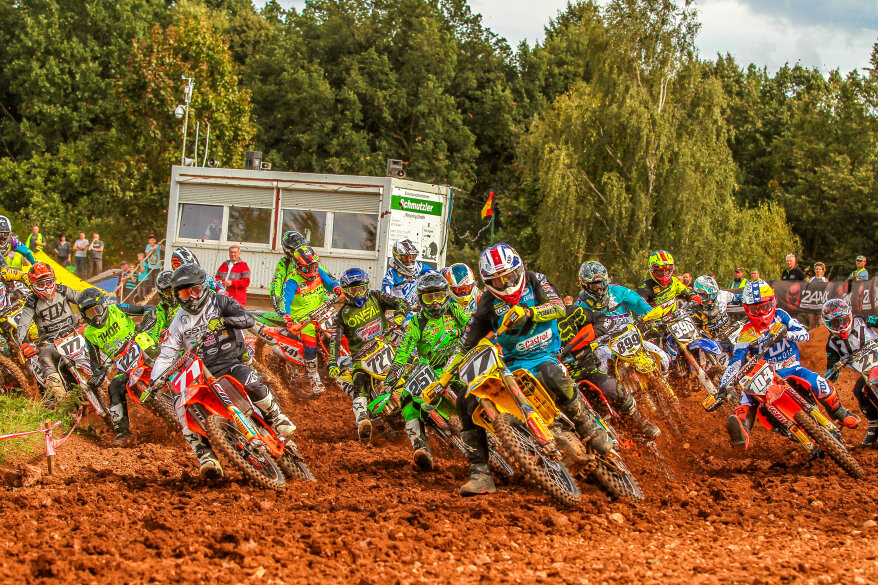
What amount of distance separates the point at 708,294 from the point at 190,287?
27.6ft

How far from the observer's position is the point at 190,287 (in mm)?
7449

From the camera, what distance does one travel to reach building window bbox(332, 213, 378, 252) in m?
20.6

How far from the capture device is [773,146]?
43.7 metres

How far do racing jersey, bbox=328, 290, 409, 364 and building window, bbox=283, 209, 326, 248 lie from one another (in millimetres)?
10138

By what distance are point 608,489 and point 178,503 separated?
11.2 ft

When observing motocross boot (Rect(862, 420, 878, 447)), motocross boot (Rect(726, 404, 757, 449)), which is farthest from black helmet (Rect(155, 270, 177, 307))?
motocross boot (Rect(862, 420, 878, 447))

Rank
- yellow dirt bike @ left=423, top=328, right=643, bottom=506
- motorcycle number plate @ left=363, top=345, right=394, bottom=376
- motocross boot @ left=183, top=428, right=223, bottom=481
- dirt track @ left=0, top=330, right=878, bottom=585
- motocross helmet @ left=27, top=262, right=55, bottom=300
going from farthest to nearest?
motocross helmet @ left=27, top=262, right=55, bottom=300, motorcycle number plate @ left=363, top=345, right=394, bottom=376, motocross boot @ left=183, top=428, right=223, bottom=481, yellow dirt bike @ left=423, top=328, right=643, bottom=506, dirt track @ left=0, top=330, right=878, bottom=585

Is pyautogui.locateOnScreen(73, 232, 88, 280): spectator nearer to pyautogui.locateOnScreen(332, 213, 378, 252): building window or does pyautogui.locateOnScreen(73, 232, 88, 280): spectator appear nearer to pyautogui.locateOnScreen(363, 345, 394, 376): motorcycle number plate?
pyautogui.locateOnScreen(332, 213, 378, 252): building window

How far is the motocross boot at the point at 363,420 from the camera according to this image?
9336 mm

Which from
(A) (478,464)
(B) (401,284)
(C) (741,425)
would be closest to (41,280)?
(B) (401,284)

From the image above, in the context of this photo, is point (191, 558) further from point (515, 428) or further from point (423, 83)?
point (423, 83)

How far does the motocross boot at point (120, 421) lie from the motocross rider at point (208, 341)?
275cm

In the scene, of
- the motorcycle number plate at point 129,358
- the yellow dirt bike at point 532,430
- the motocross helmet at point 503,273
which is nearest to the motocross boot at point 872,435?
the yellow dirt bike at point 532,430

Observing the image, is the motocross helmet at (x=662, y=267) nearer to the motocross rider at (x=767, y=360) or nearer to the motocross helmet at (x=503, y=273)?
the motocross rider at (x=767, y=360)
